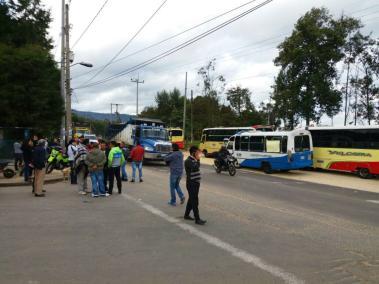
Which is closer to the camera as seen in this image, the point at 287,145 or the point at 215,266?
the point at 215,266

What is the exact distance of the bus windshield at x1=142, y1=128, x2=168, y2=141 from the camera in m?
28.6

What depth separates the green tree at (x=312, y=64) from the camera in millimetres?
37688

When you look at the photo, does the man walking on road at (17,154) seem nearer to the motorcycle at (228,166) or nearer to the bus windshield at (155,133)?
the bus windshield at (155,133)

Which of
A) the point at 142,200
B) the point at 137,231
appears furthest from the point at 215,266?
the point at 142,200

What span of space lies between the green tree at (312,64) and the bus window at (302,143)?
48.8ft

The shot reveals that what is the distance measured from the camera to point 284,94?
39.4m

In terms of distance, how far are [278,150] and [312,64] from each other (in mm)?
17301

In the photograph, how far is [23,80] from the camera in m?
25.2

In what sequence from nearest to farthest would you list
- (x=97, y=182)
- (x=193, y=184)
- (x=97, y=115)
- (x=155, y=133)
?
(x=193, y=184) → (x=97, y=182) → (x=155, y=133) → (x=97, y=115)

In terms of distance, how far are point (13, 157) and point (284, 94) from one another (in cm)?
2574

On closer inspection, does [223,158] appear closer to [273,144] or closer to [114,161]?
[273,144]

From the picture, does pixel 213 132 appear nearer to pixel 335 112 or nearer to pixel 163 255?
pixel 335 112

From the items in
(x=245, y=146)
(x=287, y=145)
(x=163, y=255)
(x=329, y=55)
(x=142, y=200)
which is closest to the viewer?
(x=163, y=255)

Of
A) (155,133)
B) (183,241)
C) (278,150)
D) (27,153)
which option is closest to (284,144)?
(278,150)
